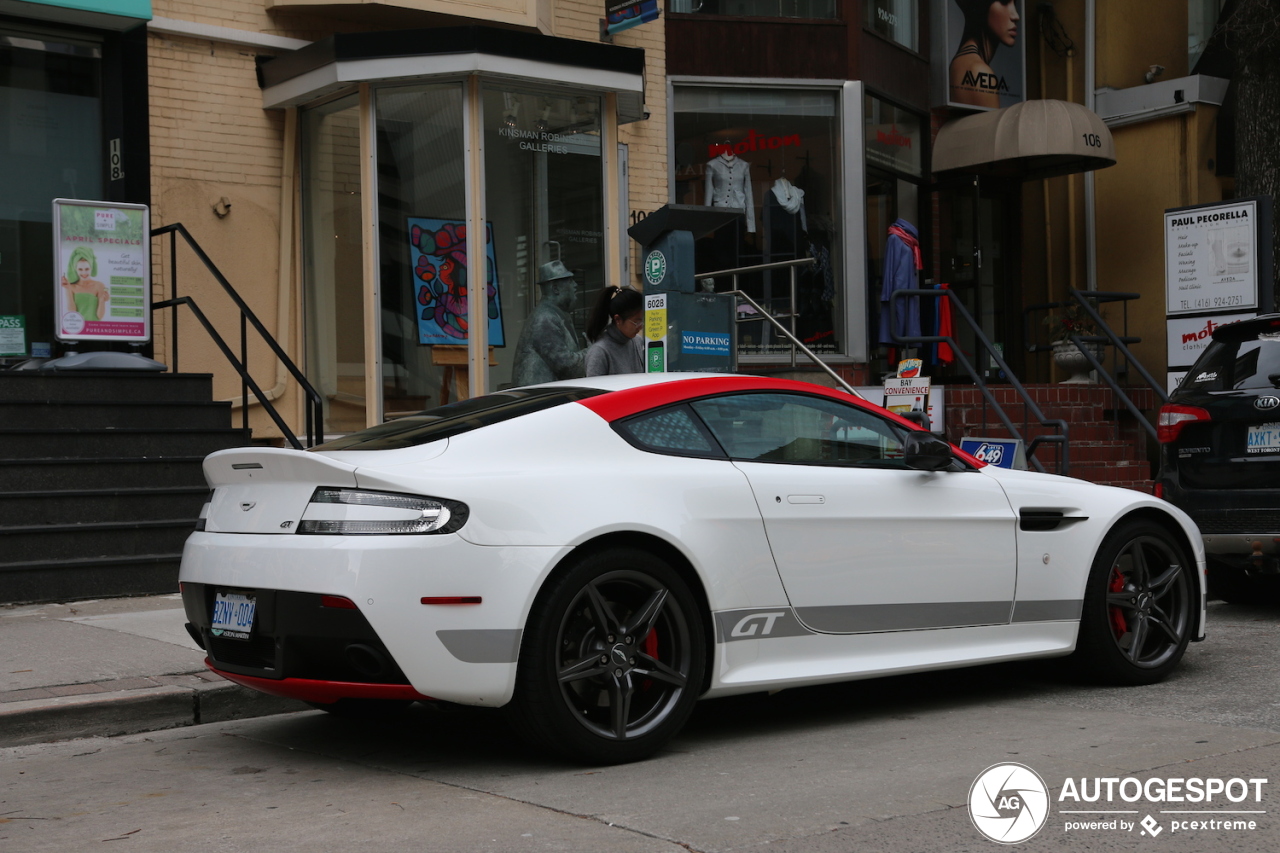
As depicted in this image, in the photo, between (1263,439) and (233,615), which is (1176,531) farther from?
(233,615)

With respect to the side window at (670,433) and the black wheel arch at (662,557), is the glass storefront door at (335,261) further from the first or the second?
the black wheel arch at (662,557)

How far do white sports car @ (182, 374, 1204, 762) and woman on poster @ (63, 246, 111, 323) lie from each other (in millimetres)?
5802

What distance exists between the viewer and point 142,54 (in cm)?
1157

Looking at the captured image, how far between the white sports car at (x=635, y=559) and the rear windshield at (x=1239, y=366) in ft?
7.19

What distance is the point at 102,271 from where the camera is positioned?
1044 centimetres

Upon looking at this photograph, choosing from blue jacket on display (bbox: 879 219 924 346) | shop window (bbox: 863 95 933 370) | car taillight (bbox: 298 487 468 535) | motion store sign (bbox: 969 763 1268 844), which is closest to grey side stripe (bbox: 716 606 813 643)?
motion store sign (bbox: 969 763 1268 844)

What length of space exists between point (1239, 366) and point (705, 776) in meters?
4.90

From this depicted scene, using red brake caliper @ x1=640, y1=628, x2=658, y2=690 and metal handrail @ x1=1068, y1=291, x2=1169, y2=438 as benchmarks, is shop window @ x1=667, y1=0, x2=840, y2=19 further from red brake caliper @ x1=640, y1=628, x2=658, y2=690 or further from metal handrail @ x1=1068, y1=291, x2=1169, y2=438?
red brake caliper @ x1=640, y1=628, x2=658, y2=690

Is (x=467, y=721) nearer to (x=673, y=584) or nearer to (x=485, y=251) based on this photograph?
(x=673, y=584)

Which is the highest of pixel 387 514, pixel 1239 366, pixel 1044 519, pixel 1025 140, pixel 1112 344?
pixel 1025 140

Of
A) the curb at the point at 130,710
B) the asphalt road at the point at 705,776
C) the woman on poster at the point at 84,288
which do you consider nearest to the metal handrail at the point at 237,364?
the woman on poster at the point at 84,288

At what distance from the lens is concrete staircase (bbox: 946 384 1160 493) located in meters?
13.5

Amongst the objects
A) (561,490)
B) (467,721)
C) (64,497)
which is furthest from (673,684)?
(64,497)

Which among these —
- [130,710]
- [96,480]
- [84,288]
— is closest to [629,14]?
[84,288]
